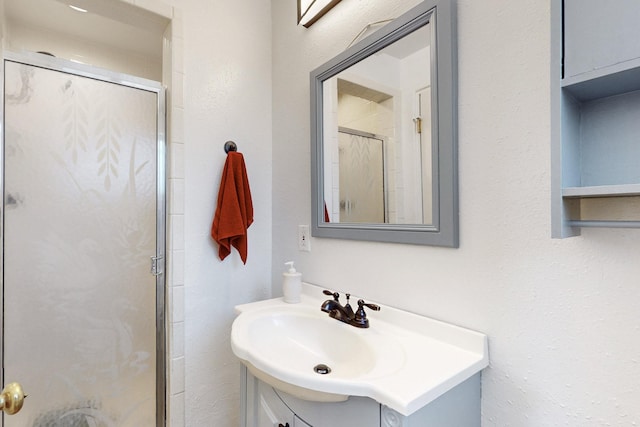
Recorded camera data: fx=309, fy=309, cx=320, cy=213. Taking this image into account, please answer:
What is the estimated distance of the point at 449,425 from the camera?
73cm

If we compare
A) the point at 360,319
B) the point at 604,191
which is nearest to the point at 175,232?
the point at 360,319

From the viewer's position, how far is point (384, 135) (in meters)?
1.12

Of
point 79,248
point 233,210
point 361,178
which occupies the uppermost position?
point 361,178

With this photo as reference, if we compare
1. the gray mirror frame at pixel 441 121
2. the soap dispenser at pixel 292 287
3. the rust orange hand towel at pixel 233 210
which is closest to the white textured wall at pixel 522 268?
the gray mirror frame at pixel 441 121

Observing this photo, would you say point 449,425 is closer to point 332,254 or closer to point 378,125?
point 332,254

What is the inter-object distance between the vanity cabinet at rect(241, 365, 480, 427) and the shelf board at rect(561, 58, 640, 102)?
0.71 m

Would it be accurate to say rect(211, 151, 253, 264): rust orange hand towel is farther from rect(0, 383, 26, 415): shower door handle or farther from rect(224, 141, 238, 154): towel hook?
rect(0, 383, 26, 415): shower door handle

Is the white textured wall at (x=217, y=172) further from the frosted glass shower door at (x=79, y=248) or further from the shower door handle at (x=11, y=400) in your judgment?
the shower door handle at (x=11, y=400)

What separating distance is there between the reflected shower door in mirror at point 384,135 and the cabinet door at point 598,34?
0.38m

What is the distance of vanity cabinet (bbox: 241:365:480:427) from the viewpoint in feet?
2.18

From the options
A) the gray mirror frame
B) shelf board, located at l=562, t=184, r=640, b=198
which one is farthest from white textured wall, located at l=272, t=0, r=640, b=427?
shelf board, located at l=562, t=184, r=640, b=198

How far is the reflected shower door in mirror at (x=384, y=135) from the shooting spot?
3.21ft

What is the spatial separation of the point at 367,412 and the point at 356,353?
0.28 m

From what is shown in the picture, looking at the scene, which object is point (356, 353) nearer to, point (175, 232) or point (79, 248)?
point (175, 232)
